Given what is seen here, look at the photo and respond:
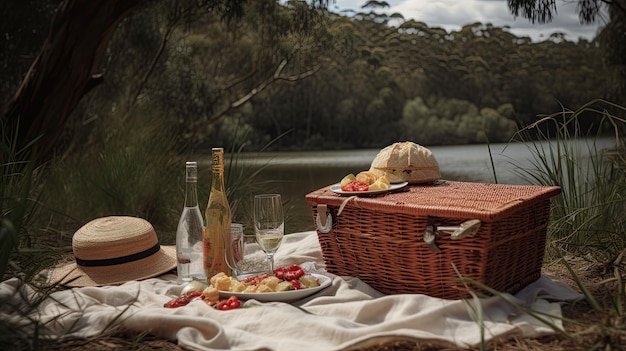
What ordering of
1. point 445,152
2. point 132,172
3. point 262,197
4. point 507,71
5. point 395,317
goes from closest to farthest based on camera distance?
point 395,317, point 262,197, point 132,172, point 445,152, point 507,71

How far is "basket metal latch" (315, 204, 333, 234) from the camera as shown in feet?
7.28

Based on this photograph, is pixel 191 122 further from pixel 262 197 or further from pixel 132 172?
pixel 262 197

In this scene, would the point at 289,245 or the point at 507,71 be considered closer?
the point at 289,245

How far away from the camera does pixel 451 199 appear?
2041mm

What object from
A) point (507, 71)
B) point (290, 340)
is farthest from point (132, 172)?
point (507, 71)

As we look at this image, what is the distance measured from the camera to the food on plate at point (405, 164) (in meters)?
2.41

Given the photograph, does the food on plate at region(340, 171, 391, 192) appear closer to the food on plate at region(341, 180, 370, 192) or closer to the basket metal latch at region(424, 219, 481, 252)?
the food on plate at region(341, 180, 370, 192)

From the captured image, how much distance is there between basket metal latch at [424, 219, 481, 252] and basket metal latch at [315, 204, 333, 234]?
1.25ft

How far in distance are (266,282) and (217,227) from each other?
0.25 metres

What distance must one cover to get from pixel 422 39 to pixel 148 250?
833 centimetres

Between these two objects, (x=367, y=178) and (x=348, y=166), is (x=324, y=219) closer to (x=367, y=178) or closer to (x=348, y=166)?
(x=367, y=178)

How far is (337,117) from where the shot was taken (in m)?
10.2

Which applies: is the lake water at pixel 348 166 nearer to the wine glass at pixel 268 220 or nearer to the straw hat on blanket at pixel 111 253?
the straw hat on blanket at pixel 111 253

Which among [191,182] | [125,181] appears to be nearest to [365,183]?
[191,182]
